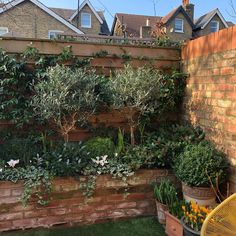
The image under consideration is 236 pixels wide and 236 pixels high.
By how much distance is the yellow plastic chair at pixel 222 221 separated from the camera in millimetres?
1410

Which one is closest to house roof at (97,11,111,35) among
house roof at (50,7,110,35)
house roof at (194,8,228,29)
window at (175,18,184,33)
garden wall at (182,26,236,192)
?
house roof at (50,7,110,35)

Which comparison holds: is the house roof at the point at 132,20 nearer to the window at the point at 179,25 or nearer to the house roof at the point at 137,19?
the house roof at the point at 137,19

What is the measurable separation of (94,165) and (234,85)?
1.63 m

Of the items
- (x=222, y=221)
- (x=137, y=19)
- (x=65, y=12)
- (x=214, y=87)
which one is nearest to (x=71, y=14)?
(x=65, y=12)

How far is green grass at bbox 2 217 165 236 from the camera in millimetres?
2609

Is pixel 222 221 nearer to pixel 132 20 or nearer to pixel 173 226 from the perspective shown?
pixel 173 226

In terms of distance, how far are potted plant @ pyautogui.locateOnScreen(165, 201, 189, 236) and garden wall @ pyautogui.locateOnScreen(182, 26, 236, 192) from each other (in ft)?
2.00

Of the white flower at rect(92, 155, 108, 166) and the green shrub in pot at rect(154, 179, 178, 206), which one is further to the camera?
the white flower at rect(92, 155, 108, 166)

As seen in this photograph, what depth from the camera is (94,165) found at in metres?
2.87

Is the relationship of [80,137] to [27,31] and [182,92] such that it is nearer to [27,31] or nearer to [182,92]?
[182,92]

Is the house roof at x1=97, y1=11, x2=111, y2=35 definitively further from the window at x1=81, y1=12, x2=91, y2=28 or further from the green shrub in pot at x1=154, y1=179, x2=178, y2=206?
the green shrub in pot at x1=154, y1=179, x2=178, y2=206

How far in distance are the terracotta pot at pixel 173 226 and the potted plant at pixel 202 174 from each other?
30 cm

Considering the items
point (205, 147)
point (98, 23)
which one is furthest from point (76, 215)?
point (98, 23)

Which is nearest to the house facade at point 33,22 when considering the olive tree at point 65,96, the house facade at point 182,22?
the house facade at point 182,22
